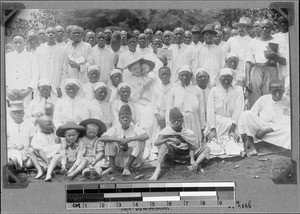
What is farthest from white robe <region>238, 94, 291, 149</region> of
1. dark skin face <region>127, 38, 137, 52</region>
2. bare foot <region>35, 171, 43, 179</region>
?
bare foot <region>35, 171, 43, 179</region>

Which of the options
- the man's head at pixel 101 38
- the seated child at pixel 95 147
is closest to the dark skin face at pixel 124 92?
the seated child at pixel 95 147

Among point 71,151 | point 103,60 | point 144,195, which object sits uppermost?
point 103,60

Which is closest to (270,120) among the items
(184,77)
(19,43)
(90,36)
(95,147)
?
(184,77)

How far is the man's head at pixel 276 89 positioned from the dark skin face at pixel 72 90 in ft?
4.37

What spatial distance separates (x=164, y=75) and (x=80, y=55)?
588 mm

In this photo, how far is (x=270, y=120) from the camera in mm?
2928

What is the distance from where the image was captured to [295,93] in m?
2.94

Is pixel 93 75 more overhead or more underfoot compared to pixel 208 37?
more underfoot

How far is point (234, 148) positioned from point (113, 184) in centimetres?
86

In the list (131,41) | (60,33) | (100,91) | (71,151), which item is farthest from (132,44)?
(71,151)

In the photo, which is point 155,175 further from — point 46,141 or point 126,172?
point 46,141

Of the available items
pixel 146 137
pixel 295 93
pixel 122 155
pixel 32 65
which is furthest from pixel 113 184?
pixel 295 93

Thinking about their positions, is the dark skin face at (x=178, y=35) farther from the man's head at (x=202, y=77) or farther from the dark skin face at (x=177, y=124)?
the dark skin face at (x=177, y=124)

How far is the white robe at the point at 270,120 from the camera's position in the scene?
2916mm
